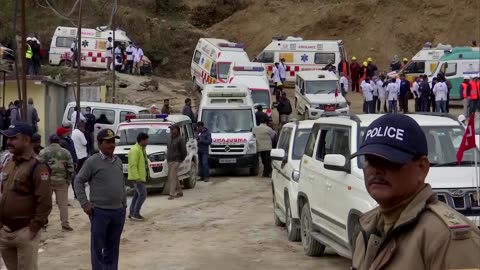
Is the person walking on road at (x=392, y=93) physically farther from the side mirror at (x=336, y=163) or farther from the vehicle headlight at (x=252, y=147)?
the side mirror at (x=336, y=163)

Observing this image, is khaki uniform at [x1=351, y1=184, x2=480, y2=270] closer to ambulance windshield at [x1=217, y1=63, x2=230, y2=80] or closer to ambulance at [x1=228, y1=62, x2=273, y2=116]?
ambulance at [x1=228, y1=62, x2=273, y2=116]

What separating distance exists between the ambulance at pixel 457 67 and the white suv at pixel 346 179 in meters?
27.0

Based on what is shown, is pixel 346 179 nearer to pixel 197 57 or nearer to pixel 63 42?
pixel 197 57

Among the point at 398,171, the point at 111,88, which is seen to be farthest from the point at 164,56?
the point at 398,171

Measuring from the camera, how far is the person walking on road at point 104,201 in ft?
30.3

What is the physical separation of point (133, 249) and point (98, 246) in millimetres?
4443

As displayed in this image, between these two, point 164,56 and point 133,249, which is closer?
point 133,249

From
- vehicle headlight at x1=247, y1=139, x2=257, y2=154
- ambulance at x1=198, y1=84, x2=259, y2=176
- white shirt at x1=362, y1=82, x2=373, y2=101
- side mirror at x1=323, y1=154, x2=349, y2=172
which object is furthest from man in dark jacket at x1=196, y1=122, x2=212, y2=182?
side mirror at x1=323, y1=154, x2=349, y2=172

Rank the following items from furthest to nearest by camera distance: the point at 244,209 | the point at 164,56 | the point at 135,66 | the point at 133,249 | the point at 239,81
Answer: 1. the point at 164,56
2. the point at 135,66
3. the point at 239,81
4. the point at 244,209
5. the point at 133,249

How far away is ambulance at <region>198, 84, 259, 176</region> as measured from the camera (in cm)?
2531

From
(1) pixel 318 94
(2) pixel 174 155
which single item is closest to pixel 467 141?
(2) pixel 174 155

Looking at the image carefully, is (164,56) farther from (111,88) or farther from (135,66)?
(111,88)

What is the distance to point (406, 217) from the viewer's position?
2.88m

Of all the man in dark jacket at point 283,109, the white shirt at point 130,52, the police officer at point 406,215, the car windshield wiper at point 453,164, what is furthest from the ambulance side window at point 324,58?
the police officer at point 406,215
